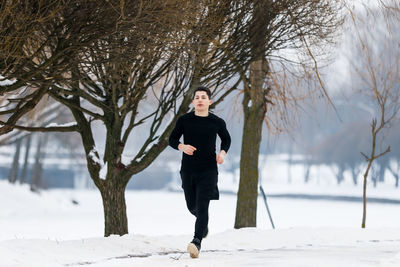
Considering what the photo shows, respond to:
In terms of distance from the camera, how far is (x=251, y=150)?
13.7m

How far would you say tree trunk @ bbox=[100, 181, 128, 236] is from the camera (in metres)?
10.8

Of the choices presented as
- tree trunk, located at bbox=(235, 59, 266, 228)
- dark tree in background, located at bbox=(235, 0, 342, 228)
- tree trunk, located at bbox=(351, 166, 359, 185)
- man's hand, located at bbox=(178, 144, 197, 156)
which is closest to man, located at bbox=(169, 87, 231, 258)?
man's hand, located at bbox=(178, 144, 197, 156)

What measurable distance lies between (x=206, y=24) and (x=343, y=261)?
3.69 meters

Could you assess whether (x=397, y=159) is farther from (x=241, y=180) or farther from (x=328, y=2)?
(x=328, y=2)

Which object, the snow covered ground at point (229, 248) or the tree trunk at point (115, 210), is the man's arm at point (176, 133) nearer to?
the snow covered ground at point (229, 248)

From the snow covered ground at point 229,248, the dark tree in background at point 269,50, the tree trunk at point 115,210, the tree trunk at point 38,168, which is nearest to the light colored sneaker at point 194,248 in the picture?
the snow covered ground at point 229,248

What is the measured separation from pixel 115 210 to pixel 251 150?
3.84 metres

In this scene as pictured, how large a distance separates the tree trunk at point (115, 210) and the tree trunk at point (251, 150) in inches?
139

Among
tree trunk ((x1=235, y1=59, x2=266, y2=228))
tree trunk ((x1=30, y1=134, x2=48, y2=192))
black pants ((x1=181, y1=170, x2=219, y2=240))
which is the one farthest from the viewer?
tree trunk ((x1=30, y1=134, x2=48, y2=192))

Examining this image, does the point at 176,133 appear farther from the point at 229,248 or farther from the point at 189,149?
the point at 229,248

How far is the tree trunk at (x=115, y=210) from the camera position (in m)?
10.8

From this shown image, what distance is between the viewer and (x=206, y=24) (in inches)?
346

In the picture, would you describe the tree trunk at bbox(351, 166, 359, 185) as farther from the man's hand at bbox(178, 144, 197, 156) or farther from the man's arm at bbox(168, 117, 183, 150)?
the man's hand at bbox(178, 144, 197, 156)

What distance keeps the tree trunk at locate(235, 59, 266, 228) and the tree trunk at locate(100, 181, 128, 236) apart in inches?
139
